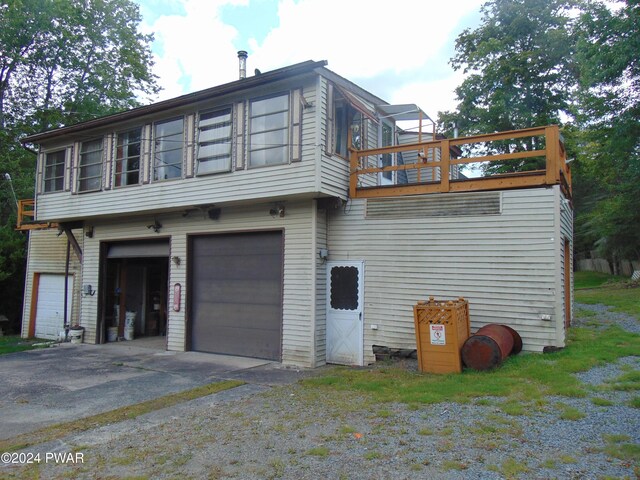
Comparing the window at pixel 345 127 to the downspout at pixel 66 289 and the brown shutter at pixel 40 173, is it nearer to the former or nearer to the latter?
the downspout at pixel 66 289

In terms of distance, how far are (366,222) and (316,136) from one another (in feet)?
6.49

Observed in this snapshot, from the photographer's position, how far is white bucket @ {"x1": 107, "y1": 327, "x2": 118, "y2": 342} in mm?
13253

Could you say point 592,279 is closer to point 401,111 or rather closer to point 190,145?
point 401,111

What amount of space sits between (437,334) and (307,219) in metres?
3.52

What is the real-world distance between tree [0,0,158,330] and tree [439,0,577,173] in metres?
17.9

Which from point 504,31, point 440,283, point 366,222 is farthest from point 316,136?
point 504,31

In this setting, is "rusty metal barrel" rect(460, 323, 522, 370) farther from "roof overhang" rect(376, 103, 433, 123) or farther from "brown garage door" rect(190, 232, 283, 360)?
"roof overhang" rect(376, 103, 433, 123)

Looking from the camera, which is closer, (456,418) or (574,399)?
(456,418)

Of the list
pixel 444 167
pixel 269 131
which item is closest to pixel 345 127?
pixel 269 131

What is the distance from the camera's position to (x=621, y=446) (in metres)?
4.16

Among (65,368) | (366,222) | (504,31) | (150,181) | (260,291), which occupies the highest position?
(504,31)

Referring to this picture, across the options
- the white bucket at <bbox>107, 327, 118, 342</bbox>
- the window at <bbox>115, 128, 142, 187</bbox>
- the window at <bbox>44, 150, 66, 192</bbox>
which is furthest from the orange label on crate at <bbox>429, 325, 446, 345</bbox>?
the window at <bbox>44, 150, 66, 192</bbox>

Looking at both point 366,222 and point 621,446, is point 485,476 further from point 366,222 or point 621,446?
point 366,222

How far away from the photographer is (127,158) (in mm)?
11984
